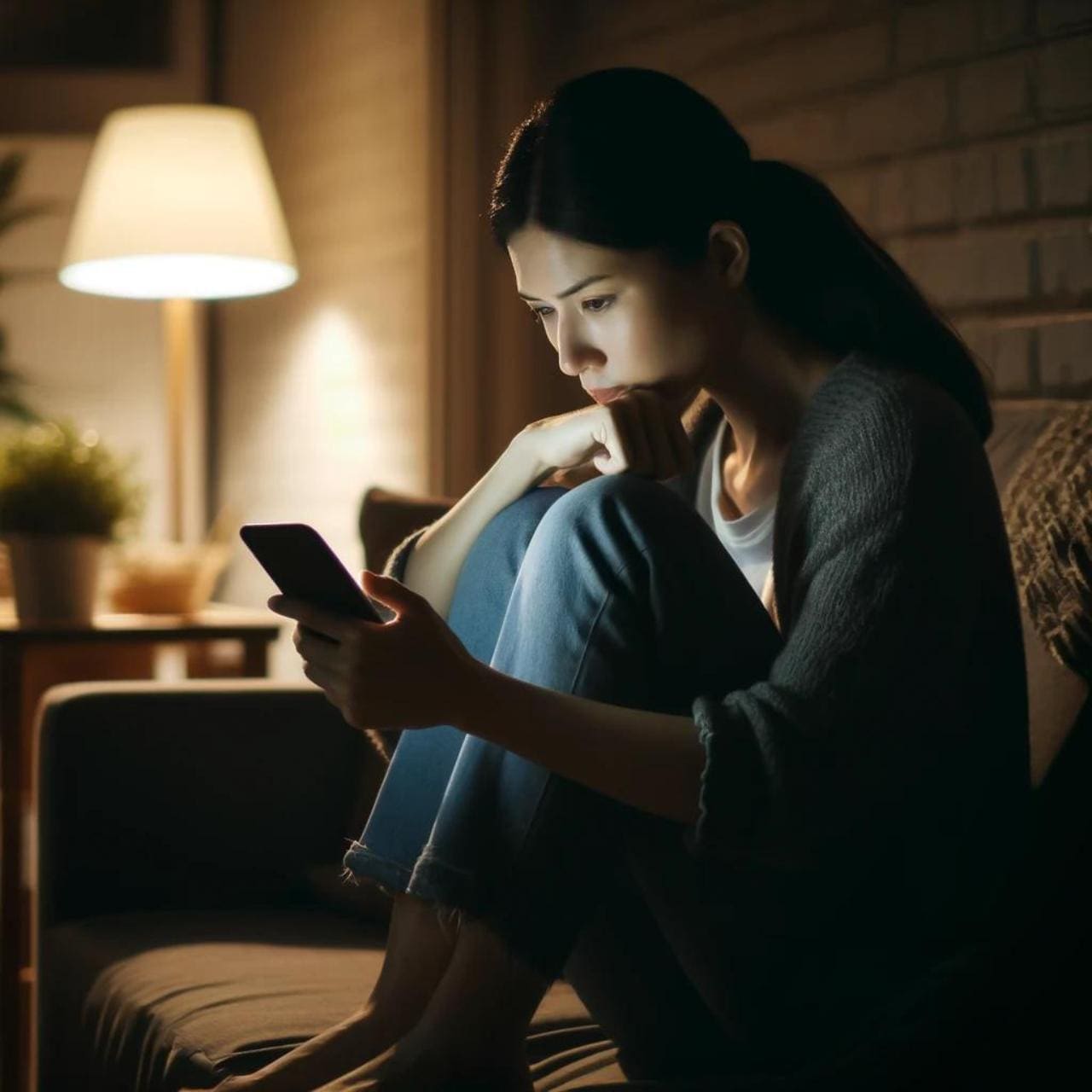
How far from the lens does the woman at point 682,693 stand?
3.10 feet

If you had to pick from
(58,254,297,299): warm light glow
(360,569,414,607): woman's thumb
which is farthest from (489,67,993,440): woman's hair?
(58,254,297,299): warm light glow

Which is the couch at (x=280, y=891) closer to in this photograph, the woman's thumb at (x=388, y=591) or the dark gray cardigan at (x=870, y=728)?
the dark gray cardigan at (x=870, y=728)

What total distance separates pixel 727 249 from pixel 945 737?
0.39 m

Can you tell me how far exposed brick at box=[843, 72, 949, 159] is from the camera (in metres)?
1.73

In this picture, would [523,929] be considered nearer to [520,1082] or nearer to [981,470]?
[520,1082]

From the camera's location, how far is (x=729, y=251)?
1187 mm

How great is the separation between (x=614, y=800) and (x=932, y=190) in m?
0.98

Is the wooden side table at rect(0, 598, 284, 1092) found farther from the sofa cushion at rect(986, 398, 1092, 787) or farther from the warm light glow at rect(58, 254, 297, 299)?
the sofa cushion at rect(986, 398, 1092, 787)

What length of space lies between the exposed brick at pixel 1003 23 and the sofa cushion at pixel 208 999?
102cm

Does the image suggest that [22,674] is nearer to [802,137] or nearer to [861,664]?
[802,137]

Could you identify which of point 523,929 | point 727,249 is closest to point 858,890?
point 523,929

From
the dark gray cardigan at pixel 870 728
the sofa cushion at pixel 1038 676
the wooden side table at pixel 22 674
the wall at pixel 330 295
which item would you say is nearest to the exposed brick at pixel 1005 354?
the sofa cushion at pixel 1038 676

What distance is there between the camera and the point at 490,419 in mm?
2469

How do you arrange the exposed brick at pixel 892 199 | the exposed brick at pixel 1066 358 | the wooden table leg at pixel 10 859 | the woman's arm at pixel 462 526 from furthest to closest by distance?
the wooden table leg at pixel 10 859 → the exposed brick at pixel 892 199 → the exposed brick at pixel 1066 358 → the woman's arm at pixel 462 526
